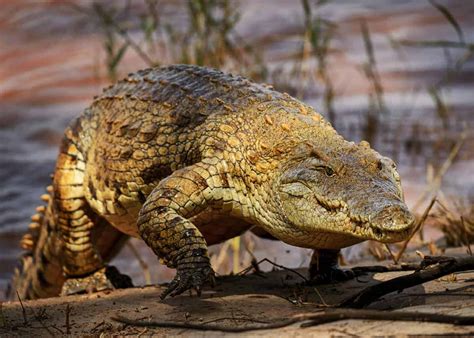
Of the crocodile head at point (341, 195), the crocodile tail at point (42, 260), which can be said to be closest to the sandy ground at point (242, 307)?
the crocodile head at point (341, 195)

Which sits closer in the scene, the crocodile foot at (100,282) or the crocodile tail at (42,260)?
the crocodile foot at (100,282)

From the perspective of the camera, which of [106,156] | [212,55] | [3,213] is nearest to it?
[106,156]

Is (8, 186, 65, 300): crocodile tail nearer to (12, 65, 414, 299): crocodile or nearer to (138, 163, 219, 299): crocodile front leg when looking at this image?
(12, 65, 414, 299): crocodile

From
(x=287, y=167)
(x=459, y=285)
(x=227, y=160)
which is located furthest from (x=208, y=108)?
(x=459, y=285)

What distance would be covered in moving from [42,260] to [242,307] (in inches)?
102

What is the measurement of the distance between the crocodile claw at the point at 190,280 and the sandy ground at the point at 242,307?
0.09 metres

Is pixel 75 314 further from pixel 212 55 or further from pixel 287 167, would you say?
pixel 212 55

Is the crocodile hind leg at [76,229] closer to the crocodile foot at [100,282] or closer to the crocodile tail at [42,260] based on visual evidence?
the crocodile foot at [100,282]

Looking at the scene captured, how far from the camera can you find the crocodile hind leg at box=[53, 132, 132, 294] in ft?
19.0

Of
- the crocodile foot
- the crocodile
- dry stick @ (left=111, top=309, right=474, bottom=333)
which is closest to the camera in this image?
dry stick @ (left=111, top=309, right=474, bottom=333)

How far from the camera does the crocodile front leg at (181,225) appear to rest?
4.32m

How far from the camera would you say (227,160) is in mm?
4703

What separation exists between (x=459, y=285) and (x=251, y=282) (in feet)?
3.86

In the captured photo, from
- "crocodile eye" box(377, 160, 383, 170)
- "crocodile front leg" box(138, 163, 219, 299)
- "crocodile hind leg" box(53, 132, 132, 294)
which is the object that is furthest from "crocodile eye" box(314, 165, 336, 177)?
"crocodile hind leg" box(53, 132, 132, 294)
